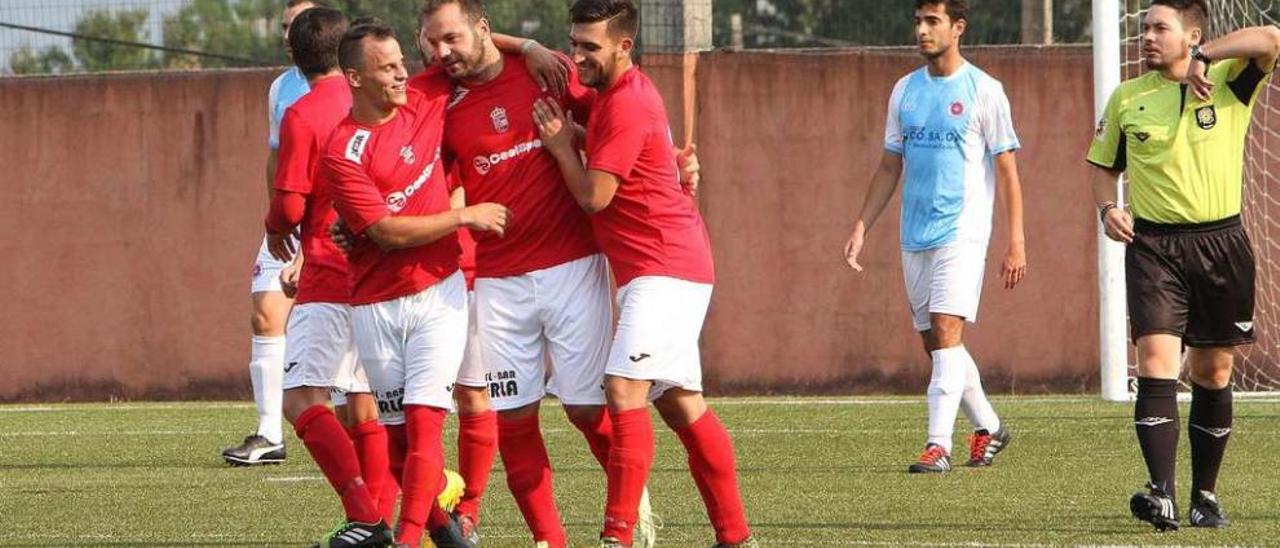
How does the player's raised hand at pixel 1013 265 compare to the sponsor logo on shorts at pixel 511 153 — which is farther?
the player's raised hand at pixel 1013 265

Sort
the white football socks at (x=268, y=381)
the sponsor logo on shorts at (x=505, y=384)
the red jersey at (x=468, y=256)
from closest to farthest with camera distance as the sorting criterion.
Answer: the sponsor logo on shorts at (x=505, y=384) < the red jersey at (x=468, y=256) < the white football socks at (x=268, y=381)

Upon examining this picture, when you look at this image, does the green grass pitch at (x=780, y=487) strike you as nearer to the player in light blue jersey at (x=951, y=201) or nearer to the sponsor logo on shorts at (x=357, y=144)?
the player in light blue jersey at (x=951, y=201)

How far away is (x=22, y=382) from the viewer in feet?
52.8

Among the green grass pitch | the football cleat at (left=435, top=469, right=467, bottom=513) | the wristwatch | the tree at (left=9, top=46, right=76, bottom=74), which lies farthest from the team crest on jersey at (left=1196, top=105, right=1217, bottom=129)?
the tree at (left=9, top=46, right=76, bottom=74)

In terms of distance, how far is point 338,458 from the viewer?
7.24m

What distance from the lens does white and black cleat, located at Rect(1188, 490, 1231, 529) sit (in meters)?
7.50

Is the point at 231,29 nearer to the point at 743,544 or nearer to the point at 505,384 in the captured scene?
the point at 505,384

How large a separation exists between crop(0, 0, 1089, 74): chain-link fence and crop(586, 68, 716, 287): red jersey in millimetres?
8422

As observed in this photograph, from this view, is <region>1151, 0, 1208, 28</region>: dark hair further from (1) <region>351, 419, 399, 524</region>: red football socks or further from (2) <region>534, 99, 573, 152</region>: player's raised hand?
(1) <region>351, 419, 399, 524</region>: red football socks

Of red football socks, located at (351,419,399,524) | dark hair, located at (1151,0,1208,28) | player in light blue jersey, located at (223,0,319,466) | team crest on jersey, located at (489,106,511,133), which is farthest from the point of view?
player in light blue jersey, located at (223,0,319,466)

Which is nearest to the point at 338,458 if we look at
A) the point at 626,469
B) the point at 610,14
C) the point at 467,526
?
the point at 467,526

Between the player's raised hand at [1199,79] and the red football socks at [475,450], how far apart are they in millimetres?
2513

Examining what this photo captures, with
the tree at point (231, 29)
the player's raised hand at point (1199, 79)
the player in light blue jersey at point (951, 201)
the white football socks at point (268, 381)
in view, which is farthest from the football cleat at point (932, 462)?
the tree at point (231, 29)

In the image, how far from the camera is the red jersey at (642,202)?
6.68 metres
